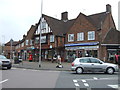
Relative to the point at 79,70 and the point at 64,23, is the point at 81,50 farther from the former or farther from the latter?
the point at 79,70

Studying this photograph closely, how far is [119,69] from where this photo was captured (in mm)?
17797

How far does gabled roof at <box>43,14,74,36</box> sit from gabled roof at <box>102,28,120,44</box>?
9.36 m

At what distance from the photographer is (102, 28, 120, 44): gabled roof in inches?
1216

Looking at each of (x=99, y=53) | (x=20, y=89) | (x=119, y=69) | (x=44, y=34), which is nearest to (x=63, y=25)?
(x=44, y=34)

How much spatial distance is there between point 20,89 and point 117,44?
2477 centimetres

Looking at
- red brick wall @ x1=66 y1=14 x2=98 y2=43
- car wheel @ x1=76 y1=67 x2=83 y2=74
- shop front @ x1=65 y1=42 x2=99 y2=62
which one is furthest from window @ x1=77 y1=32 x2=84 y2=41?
car wheel @ x1=76 y1=67 x2=83 y2=74

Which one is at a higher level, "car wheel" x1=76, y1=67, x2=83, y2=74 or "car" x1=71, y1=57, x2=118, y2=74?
"car" x1=71, y1=57, x2=118, y2=74

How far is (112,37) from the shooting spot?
1253 inches

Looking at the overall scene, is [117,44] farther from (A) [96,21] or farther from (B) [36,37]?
(B) [36,37]

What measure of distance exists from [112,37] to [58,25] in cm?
1279

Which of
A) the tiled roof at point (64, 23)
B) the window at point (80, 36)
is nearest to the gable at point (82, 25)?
the tiled roof at point (64, 23)

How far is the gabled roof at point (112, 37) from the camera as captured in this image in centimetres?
3088

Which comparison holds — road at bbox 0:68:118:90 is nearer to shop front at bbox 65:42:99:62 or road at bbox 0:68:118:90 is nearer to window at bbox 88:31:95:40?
shop front at bbox 65:42:99:62

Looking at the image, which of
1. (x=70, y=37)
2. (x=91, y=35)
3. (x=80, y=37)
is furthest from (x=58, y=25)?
(x=91, y=35)
